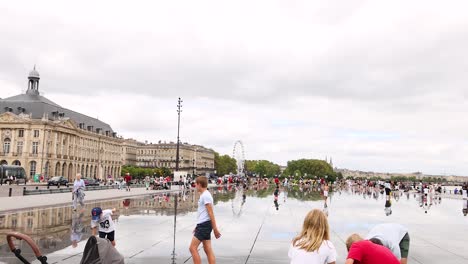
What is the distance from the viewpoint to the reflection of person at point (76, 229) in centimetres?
1196

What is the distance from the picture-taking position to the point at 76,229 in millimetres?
14328

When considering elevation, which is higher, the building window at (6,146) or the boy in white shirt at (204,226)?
the building window at (6,146)

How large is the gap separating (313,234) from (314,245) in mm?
123

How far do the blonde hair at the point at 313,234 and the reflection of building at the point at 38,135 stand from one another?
4597 inches

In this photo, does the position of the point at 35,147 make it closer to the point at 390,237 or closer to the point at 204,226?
the point at 204,226

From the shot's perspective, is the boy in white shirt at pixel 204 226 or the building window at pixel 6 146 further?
the building window at pixel 6 146

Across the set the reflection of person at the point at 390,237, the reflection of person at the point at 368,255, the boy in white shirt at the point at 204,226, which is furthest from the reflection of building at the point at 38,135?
the reflection of person at the point at 368,255

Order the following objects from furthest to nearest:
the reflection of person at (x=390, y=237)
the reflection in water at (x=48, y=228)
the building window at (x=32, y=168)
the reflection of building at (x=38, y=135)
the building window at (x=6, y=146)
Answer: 1. the building window at (x=6, y=146)
2. the reflection of building at (x=38, y=135)
3. the building window at (x=32, y=168)
4. the reflection in water at (x=48, y=228)
5. the reflection of person at (x=390, y=237)

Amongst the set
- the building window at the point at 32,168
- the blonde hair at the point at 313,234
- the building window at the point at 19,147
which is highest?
the building window at the point at 19,147

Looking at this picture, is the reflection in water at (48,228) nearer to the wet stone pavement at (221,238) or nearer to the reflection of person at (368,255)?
the wet stone pavement at (221,238)

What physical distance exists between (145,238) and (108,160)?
15361 cm

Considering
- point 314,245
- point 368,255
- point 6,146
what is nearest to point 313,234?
point 314,245

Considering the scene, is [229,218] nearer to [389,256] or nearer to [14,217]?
[14,217]

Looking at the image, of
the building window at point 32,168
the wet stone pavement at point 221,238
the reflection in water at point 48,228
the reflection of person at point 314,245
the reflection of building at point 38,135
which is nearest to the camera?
the reflection of person at point 314,245
